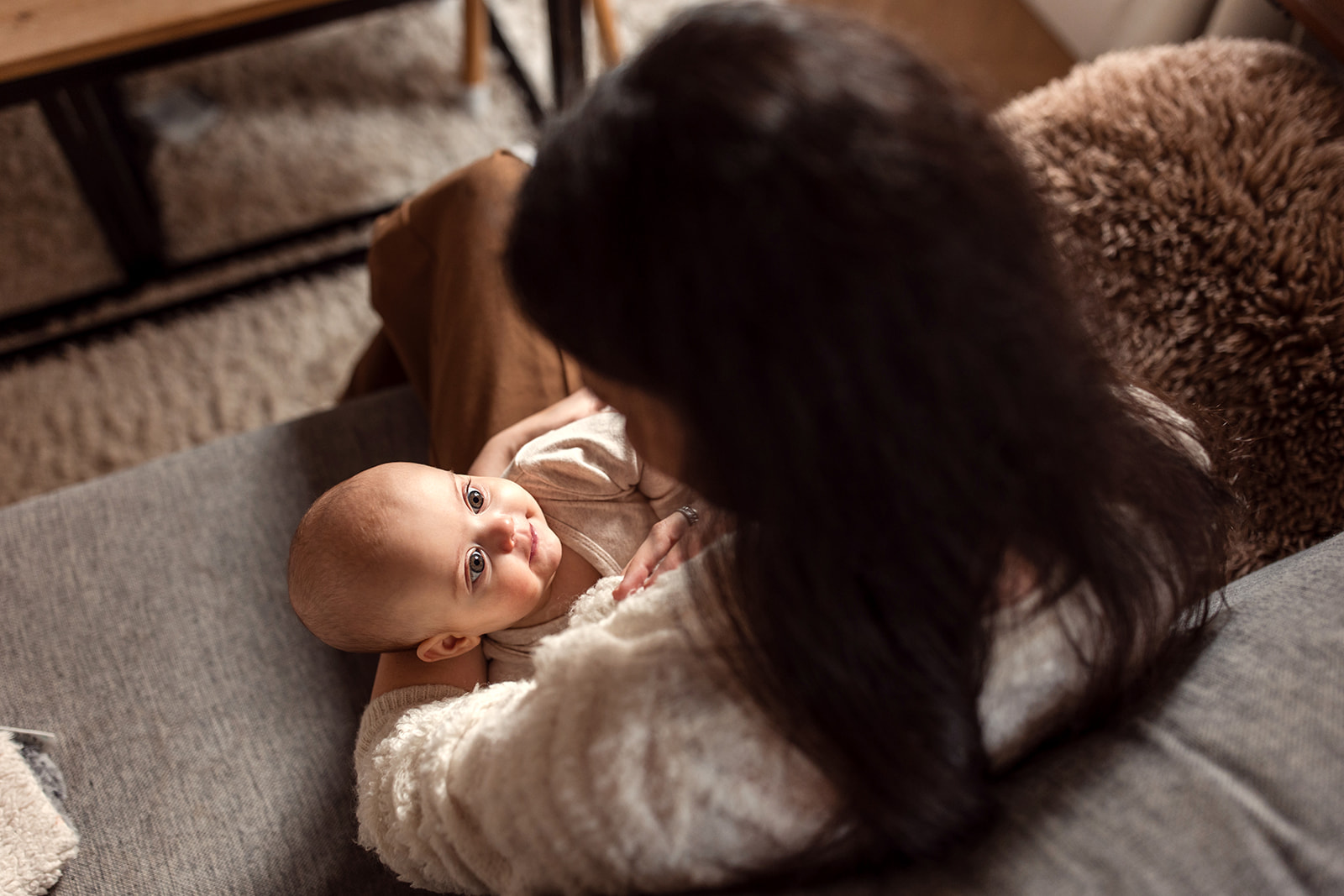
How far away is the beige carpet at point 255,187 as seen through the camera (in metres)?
1.69

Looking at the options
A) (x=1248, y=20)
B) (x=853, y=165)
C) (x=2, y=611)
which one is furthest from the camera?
(x=1248, y=20)

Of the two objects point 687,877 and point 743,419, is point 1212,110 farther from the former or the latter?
point 687,877

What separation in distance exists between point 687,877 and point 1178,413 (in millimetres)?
538

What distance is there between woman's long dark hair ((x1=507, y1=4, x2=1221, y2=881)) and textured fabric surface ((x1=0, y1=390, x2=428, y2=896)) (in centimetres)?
55

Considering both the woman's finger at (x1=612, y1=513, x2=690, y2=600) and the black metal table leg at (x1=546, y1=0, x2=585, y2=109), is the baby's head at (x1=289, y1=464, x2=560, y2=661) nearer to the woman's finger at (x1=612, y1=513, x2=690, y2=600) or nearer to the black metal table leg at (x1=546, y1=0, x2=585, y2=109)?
the woman's finger at (x1=612, y1=513, x2=690, y2=600)

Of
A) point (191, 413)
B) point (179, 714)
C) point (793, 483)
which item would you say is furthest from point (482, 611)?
point (191, 413)

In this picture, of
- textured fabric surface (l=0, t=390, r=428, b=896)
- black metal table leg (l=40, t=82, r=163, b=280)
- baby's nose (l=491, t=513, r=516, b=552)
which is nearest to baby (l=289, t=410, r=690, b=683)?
baby's nose (l=491, t=513, r=516, b=552)

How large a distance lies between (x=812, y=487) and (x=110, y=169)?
1592mm

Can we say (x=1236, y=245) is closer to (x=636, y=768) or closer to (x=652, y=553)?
(x=652, y=553)

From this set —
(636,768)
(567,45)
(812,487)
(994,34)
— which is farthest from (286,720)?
(994,34)

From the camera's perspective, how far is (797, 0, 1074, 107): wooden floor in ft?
7.07

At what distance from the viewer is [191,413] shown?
169 centimetres

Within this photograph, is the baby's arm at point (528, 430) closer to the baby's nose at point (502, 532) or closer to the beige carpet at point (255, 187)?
the baby's nose at point (502, 532)

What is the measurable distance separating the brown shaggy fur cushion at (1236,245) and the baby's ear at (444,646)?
67 centimetres
